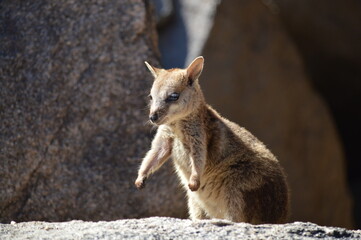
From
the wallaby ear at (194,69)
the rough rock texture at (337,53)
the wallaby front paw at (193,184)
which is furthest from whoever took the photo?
the rough rock texture at (337,53)

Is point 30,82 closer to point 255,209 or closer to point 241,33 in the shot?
point 255,209

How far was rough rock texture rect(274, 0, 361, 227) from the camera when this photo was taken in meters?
11.3

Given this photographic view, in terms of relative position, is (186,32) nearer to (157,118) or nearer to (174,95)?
(174,95)

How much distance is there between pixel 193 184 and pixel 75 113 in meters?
1.51

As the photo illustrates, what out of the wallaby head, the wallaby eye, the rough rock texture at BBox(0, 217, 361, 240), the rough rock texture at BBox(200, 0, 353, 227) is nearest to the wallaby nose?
the wallaby head

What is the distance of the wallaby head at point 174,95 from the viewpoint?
5.70 metres

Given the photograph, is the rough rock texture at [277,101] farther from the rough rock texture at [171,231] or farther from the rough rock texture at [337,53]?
the rough rock texture at [171,231]

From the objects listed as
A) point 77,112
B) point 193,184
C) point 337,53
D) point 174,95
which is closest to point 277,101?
point 337,53

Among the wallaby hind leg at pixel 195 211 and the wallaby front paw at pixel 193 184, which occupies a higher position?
the wallaby front paw at pixel 193 184

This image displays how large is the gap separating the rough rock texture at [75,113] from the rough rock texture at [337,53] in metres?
5.28

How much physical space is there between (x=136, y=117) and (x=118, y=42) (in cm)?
76

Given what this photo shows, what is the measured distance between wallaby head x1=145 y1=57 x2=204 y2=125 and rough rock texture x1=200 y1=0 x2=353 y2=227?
331cm

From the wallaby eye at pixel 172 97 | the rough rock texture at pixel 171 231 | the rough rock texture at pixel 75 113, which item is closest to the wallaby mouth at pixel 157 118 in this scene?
the wallaby eye at pixel 172 97

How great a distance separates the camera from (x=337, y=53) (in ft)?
38.8
